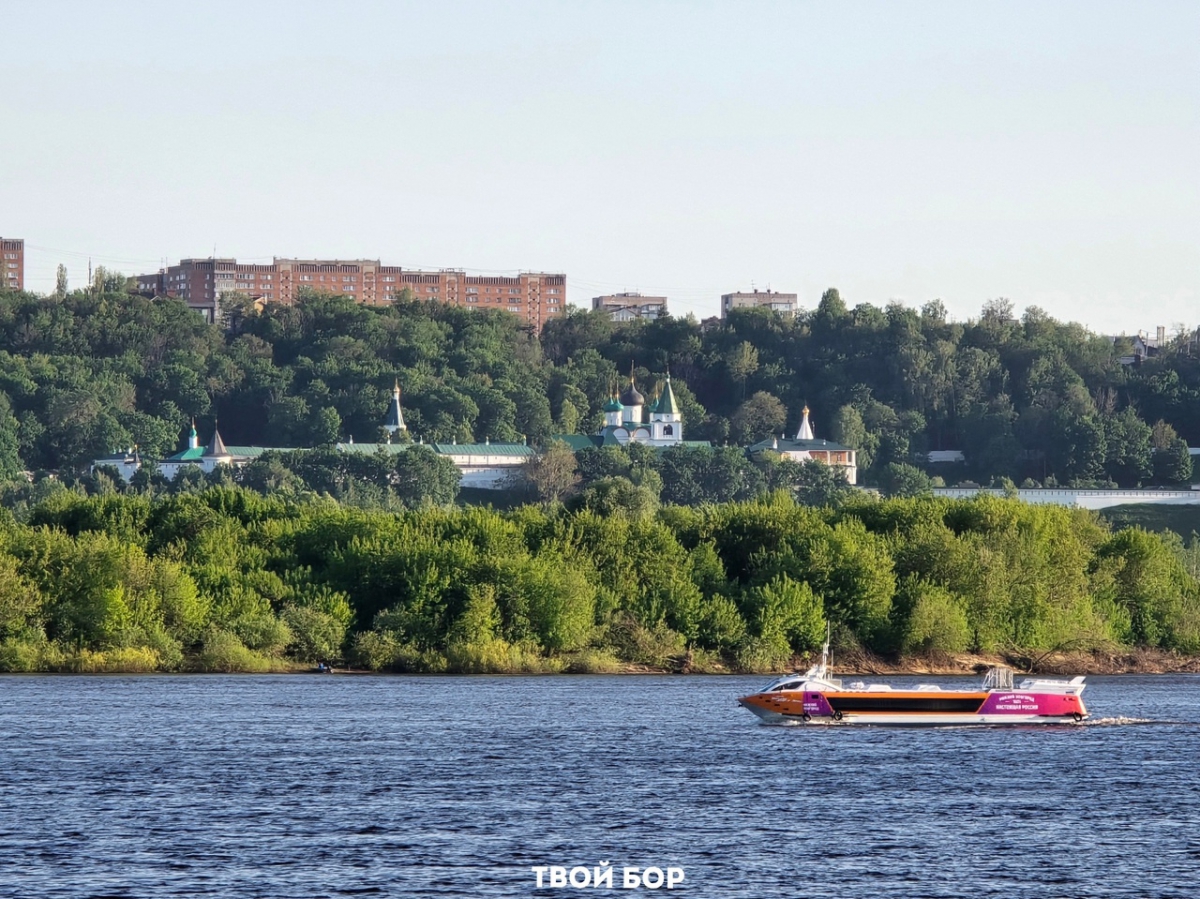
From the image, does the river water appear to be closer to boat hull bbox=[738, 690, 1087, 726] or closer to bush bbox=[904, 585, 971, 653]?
boat hull bbox=[738, 690, 1087, 726]

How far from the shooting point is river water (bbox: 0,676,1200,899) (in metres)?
44.8

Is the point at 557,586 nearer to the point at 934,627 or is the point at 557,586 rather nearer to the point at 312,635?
the point at 312,635

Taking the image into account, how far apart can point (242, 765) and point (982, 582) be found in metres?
48.1

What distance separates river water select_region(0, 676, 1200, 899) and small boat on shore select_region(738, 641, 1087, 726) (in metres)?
0.65

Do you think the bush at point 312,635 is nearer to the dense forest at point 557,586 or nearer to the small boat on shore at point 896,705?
the dense forest at point 557,586

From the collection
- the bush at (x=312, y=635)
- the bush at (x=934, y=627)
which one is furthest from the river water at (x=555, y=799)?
the bush at (x=934, y=627)

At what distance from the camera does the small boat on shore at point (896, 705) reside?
73312 mm

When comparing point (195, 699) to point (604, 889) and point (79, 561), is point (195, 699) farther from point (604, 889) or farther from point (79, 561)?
point (604, 889)

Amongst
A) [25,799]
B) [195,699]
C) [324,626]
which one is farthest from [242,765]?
[324,626]

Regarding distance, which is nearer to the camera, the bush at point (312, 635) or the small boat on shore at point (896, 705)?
the small boat on shore at point (896, 705)

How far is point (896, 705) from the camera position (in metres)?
73.4

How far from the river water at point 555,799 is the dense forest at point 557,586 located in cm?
894

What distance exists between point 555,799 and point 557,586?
3879 cm

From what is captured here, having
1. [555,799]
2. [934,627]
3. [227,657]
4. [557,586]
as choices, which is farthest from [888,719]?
[227,657]
